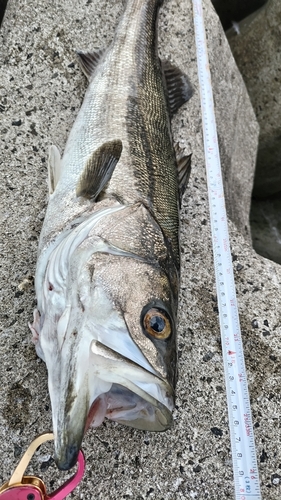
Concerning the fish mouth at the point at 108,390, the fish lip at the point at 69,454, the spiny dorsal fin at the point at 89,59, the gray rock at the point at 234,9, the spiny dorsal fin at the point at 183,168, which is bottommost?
the fish lip at the point at 69,454

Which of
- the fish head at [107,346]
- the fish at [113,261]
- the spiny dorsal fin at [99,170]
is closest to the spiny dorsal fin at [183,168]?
the fish at [113,261]

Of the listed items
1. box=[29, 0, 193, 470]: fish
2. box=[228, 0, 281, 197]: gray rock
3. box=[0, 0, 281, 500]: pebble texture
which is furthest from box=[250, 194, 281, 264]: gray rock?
box=[29, 0, 193, 470]: fish

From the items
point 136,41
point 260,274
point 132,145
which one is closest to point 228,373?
point 260,274

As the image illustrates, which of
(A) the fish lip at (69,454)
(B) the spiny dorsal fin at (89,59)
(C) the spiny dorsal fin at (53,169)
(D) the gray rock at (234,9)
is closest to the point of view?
(A) the fish lip at (69,454)

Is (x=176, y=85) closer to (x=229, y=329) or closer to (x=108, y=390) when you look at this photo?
(x=229, y=329)

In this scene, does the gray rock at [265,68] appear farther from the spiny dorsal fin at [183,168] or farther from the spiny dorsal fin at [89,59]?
the spiny dorsal fin at [183,168]

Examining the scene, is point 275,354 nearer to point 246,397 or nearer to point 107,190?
point 246,397

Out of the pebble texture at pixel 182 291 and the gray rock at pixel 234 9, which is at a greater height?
the gray rock at pixel 234 9
